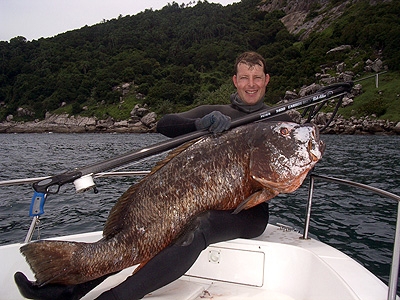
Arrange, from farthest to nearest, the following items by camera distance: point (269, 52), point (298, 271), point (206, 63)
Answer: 1. point (206, 63)
2. point (269, 52)
3. point (298, 271)

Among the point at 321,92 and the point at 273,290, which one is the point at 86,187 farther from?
the point at 321,92

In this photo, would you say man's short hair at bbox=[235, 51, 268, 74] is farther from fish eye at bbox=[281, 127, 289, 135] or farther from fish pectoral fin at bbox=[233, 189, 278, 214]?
fish pectoral fin at bbox=[233, 189, 278, 214]

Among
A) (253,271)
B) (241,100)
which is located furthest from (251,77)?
(253,271)

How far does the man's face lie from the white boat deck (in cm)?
152

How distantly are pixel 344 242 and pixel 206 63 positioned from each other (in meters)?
108

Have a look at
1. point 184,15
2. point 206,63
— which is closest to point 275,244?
point 206,63

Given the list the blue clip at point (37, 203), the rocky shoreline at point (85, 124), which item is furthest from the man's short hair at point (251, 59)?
the rocky shoreline at point (85, 124)

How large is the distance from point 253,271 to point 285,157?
1165 millimetres

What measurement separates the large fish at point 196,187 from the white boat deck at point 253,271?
69cm

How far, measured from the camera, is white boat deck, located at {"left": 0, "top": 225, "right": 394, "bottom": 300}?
2920 millimetres

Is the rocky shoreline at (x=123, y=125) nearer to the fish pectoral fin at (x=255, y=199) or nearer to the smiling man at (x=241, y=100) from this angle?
the smiling man at (x=241, y=100)

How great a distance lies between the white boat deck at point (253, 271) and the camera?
292 cm

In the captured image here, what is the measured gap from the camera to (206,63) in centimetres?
11094

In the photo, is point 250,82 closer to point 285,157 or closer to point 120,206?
point 285,157
